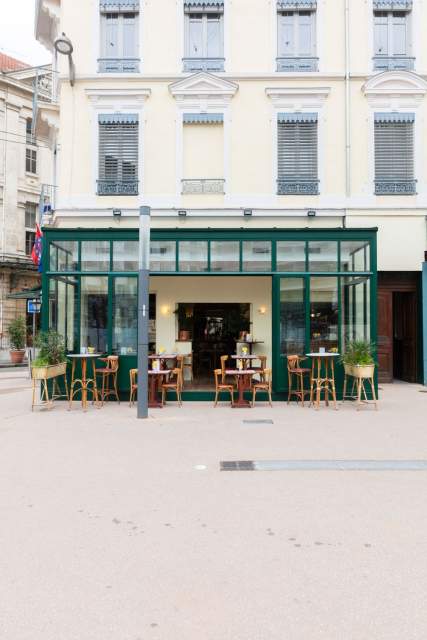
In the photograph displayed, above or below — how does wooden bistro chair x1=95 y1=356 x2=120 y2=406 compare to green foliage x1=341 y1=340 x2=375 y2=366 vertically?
below

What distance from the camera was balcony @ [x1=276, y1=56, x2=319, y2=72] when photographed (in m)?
13.2

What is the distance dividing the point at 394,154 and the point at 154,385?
8.85 meters

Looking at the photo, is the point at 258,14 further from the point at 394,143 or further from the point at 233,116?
the point at 394,143

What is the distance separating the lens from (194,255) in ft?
37.7

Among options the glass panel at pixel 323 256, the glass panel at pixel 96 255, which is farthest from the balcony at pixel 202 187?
the glass panel at pixel 323 256

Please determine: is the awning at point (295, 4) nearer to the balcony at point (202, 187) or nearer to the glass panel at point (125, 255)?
the balcony at point (202, 187)

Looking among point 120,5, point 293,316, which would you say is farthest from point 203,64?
point 293,316

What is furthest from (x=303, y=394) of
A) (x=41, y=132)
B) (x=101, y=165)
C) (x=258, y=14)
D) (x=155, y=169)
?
(x=41, y=132)

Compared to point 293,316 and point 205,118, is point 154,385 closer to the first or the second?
point 293,316

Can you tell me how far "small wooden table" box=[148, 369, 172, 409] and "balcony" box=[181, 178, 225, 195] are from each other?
5.15 metres

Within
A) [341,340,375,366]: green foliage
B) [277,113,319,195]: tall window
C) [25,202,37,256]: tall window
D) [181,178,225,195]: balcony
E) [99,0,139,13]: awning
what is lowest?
[341,340,375,366]: green foliage

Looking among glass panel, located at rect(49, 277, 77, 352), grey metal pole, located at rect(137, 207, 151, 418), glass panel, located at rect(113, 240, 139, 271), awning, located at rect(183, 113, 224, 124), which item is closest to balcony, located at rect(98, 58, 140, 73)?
awning, located at rect(183, 113, 224, 124)

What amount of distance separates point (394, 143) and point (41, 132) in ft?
33.2

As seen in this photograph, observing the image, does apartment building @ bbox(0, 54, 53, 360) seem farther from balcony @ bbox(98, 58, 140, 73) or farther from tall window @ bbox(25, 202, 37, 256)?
balcony @ bbox(98, 58, 140, 73)
